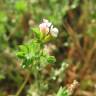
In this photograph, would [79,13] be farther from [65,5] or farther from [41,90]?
[41,90]

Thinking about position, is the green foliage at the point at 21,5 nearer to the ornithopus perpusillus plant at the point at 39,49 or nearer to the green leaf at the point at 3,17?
the green leaf at the point at 3,17

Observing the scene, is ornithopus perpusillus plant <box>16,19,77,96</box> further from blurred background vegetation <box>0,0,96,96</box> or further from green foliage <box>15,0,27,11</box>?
green foliage <box>15,0,27,11</box>

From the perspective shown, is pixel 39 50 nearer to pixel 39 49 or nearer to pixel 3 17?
pixel 39 49

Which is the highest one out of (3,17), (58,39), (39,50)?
(3,17)

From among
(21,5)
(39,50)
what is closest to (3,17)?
(21,5)

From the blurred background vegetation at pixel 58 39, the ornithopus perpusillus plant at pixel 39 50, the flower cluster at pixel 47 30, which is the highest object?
the blurred background vegetation at pixel 58 39

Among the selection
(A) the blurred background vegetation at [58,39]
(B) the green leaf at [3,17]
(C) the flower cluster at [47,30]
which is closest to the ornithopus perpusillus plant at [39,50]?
(C) the flower cluster at [47,30]

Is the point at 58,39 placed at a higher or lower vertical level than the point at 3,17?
lower

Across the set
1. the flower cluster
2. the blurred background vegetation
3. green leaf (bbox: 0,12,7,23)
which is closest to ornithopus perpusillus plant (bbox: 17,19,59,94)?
the flower cluster

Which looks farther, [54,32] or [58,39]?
[58,39]
